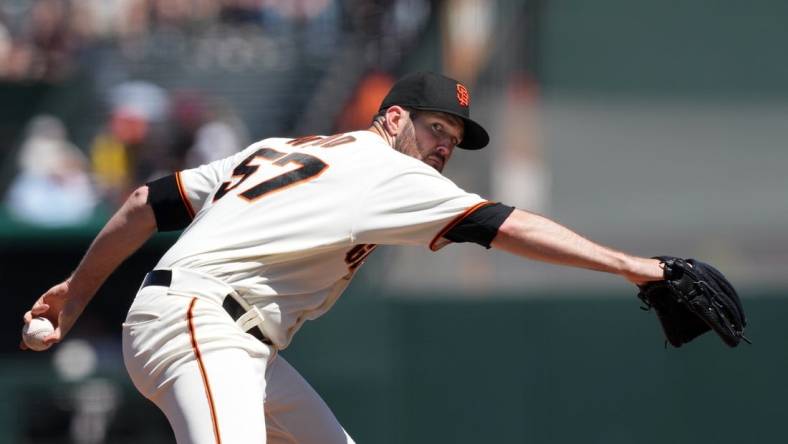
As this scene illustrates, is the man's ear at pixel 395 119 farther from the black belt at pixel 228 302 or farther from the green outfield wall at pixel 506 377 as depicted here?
the green outfield wall at pixel 506 377

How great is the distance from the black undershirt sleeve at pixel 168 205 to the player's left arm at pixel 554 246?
1157mm

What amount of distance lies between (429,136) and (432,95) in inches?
5.6

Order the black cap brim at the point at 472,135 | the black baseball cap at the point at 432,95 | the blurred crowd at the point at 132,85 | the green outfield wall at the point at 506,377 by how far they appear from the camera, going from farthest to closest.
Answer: the blurred crowd at the point at 132,85
the green outfield wall at the point at 506,377
the black cap brim at the point at 472,135
the black baseball cap at the point at 432,95

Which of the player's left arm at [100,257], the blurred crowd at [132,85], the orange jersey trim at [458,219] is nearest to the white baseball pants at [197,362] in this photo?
the player's left arm at [100,257]

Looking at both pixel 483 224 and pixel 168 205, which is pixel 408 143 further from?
pixel 168 205

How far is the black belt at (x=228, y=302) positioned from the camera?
162 inches

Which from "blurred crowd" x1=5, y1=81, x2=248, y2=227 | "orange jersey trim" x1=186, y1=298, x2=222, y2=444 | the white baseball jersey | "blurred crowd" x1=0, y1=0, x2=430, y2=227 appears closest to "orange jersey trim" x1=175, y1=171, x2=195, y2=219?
the white baseball jersey

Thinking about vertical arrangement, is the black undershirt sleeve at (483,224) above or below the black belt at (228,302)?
above

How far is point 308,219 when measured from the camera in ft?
13.4

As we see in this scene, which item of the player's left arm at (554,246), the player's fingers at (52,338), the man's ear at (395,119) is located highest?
the man's ear at (395,119)

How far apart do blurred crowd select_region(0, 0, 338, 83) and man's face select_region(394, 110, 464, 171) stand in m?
8.14

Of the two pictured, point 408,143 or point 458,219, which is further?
point 408,143

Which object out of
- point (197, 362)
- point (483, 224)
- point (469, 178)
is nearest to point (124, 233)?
point (197, 362)

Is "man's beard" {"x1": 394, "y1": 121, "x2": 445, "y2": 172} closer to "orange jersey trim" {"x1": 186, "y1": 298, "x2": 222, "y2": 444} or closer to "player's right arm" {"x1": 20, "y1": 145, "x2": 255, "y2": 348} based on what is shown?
"player's right arm" {"x1": 20, "y1": 145, "x2": 255, "y2": 348}
